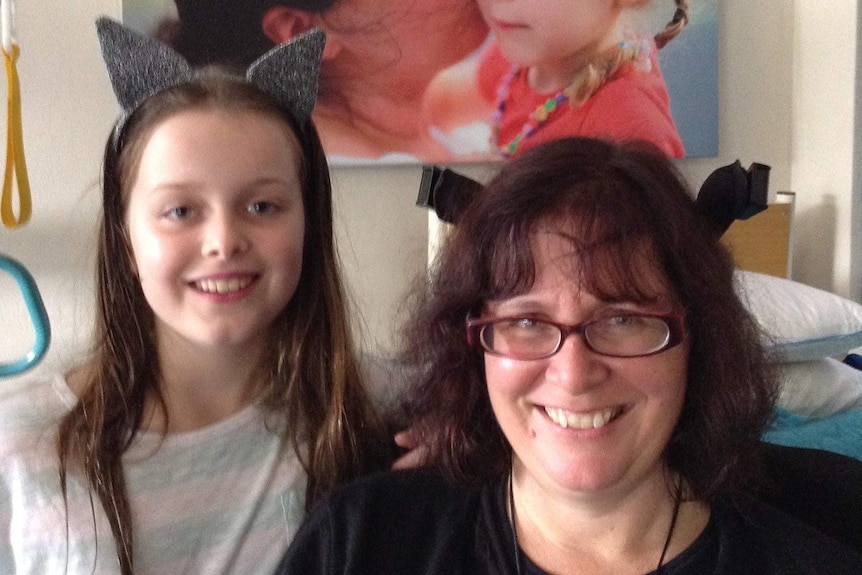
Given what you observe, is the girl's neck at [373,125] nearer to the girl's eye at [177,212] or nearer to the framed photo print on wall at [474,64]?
the framed photo print on wall at [474,64]

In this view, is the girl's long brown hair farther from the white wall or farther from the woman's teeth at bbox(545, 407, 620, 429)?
the woman's teeth at bbox(545, 407, 620, 429)

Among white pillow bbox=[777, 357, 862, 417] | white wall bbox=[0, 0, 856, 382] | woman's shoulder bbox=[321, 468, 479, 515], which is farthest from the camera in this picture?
white wall bbox=[0, 0, 856, 382]

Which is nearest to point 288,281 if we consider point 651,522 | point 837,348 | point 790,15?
point 651,522

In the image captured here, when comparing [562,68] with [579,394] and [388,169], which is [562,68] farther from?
[579,394]

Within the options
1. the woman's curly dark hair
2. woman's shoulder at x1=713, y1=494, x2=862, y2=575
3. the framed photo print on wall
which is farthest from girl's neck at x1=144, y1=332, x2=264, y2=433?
the framed photo print on wall

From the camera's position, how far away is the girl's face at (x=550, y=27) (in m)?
1.88

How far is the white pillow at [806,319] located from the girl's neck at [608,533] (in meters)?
0.77

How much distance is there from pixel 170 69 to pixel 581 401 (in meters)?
0.77

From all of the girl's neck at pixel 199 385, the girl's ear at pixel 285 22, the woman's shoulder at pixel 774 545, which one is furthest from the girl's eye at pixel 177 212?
the girl's ear at pixel 285 22

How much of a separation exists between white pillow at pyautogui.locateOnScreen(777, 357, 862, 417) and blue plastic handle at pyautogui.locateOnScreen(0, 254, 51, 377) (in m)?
1.38

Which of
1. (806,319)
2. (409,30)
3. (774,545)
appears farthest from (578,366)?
(409,30)

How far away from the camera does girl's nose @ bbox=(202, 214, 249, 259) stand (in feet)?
3.11

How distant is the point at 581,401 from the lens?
0.79 meters

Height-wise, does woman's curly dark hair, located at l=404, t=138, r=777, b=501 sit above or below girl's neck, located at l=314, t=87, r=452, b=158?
below
